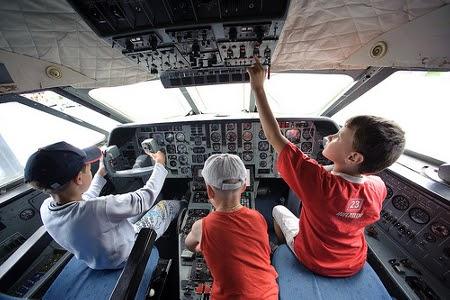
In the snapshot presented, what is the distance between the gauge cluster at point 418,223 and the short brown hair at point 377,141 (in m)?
0.66

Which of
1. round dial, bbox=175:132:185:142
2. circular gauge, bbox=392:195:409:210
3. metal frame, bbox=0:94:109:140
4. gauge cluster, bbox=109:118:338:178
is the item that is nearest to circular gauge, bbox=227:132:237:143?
gauge cluster, bbox=109:118:338:178

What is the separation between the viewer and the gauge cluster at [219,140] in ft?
7.88

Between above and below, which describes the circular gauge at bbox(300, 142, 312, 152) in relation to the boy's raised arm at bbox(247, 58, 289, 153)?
below

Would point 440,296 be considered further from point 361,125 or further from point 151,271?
point 151,271

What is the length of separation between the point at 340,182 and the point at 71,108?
2.80 m

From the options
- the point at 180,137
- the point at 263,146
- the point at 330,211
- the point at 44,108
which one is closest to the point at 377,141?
the point at 330,211

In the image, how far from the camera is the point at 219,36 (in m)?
1.20

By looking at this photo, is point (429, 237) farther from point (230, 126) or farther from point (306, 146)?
point (230, 126)

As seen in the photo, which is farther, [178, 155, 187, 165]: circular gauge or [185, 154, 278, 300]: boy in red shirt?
[178, 155, 187, 165]: circular gauge

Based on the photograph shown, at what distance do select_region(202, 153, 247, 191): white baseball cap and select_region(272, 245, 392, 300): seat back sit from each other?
63 centimetres

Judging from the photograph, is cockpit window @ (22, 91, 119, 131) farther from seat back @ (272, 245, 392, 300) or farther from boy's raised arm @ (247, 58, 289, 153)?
seat back @ (272, 245, 392, 300)

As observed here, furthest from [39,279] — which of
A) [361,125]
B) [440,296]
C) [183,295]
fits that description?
[440,296]

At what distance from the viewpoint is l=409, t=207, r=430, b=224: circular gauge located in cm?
142

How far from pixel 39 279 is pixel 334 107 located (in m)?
3.15
